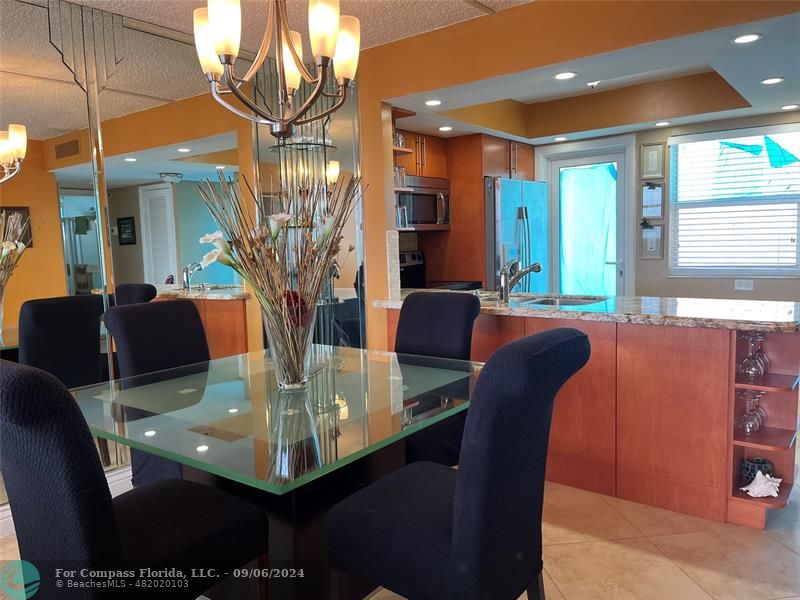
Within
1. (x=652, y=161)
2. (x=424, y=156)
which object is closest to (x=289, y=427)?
(x=424, y=156)

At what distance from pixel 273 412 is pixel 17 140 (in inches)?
78.4

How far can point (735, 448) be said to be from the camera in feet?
8.18

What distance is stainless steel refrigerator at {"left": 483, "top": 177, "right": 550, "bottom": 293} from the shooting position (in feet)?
16.5

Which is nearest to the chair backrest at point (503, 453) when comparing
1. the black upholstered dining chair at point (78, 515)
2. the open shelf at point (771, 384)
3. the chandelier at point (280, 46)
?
the black upholstered dining chair at point (78, 515)

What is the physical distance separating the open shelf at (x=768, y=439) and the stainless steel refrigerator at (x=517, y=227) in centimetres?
269

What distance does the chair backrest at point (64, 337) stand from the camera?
2.48 m

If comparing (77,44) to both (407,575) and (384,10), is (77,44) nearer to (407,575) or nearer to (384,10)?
(384,10)

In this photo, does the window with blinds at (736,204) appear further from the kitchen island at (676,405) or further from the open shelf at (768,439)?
the open shelf at (768,439)

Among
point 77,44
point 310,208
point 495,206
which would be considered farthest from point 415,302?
point 495,206

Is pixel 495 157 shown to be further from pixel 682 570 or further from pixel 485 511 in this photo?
pixel 485 511

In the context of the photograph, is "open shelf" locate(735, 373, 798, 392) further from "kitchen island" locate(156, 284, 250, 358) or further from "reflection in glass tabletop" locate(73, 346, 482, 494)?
"kitchen island" locate(156, 284, 250, 358)

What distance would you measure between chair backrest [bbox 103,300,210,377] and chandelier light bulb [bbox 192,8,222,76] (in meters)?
1.06

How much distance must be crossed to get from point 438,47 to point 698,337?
6.76 ft

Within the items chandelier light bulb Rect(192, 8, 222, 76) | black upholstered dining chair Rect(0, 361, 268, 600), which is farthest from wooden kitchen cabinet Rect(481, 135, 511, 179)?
black upholstered dining chair Rect(0, 361, 268, 600)
